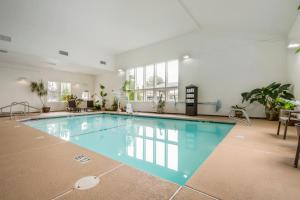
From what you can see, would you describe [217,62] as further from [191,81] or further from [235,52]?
[191,81]

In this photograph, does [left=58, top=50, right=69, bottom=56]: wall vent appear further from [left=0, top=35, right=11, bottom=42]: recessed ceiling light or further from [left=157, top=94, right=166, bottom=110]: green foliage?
[left=157, top=94, right=166, bottom=110]: green foliage

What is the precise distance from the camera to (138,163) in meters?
2.33

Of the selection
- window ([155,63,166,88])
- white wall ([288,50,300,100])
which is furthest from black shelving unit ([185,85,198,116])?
white wall ([288,50,300,100])

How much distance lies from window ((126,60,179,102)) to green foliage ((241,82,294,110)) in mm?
3640

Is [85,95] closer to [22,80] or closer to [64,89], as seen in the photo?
[64,89]

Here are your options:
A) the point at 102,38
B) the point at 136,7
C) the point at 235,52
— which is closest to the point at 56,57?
the point at 102,38

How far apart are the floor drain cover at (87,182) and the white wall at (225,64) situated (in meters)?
6.57

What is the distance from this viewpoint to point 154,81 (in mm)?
9031

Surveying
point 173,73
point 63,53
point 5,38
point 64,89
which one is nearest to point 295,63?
point 173,73

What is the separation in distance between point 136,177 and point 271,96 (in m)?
5.89

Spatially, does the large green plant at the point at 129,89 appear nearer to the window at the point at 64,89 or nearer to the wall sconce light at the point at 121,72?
the wall sconce light at the point at 121,72

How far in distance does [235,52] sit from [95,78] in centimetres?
1059

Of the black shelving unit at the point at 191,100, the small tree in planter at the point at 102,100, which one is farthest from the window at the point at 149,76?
the small tree in planter at the point at 102,100

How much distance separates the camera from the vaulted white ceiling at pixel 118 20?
4836 mm
